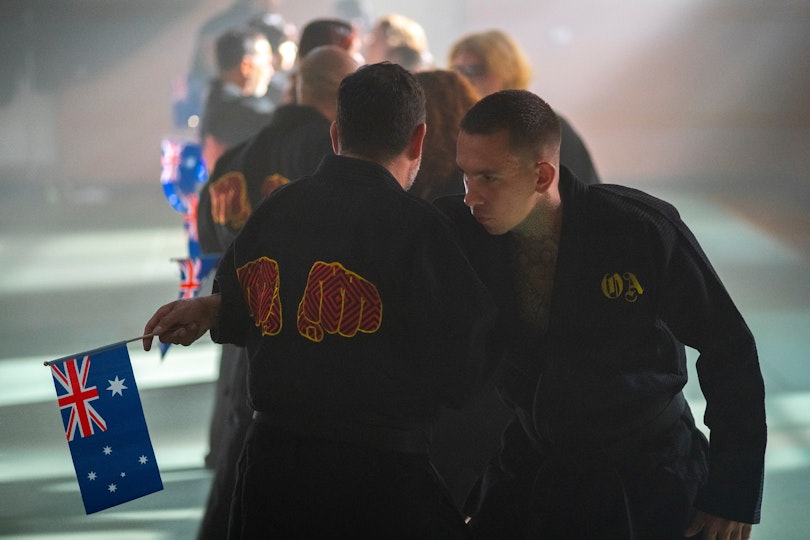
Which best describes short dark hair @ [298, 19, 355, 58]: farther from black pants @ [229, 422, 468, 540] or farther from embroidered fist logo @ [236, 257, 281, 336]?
black pants @ [229, 422, 468, 540]

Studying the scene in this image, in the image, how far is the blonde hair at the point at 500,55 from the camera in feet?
11.9

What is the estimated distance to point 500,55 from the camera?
3.65 meters

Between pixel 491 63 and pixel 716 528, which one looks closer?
pixel 716 528

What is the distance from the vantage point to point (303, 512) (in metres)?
1.73

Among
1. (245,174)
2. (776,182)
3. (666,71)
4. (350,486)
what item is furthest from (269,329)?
(666,71)

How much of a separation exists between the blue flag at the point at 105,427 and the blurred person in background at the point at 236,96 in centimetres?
217

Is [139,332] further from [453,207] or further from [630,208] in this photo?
[630,208]

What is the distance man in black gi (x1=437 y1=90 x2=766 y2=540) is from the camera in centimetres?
185

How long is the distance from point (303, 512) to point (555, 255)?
0.64 m

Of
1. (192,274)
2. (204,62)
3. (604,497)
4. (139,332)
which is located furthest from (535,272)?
(204,62)

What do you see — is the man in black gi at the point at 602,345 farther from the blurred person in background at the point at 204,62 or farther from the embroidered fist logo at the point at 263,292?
the blurred person in background at the point at 204,62

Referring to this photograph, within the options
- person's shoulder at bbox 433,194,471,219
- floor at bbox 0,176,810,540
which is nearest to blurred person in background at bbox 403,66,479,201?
person's shoulder at bbox 433,194,471,219

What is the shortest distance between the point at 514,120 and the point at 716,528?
0.78 meters

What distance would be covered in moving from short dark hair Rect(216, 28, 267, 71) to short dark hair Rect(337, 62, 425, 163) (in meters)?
2.90
